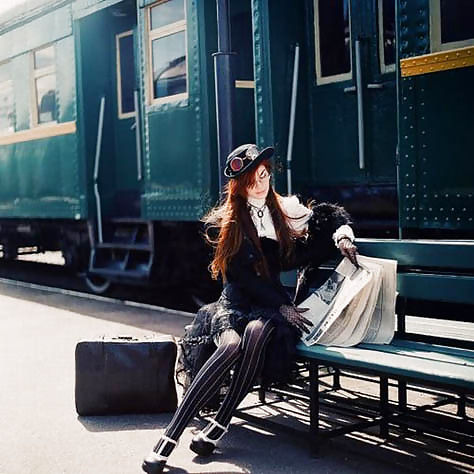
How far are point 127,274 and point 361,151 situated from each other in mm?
2983

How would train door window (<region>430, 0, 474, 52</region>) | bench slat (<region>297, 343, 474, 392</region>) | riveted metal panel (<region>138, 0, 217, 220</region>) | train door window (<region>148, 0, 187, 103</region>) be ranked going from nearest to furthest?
bench slat (<region>297, 343, 474, 392</region>) < train door window (<region>430, 0, 474, 52</region>) < riveted metal panel (<region>138, 0, 217, 220</region>) < train door window (<region>148, 0, 187, 103</region>)

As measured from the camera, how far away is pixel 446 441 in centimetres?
353

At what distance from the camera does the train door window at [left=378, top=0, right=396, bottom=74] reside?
6.03m

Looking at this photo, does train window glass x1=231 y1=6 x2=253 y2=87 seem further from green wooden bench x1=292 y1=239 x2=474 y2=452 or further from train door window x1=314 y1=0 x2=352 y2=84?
green wooden bench x1=292 y1=239 x2=474 y2=452

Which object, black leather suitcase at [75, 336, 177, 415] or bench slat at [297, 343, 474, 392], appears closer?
bench slat at [297, 343, 474, 392]

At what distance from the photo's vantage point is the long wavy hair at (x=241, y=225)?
12.4ft

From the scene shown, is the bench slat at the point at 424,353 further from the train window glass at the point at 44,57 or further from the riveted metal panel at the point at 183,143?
the train window glass at the point at 44,57

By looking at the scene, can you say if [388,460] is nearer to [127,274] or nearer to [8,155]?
[127,274]

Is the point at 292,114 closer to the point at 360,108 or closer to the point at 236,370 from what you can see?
the point at 360,108

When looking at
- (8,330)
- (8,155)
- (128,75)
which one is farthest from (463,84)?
(8,155)

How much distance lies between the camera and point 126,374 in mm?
4273

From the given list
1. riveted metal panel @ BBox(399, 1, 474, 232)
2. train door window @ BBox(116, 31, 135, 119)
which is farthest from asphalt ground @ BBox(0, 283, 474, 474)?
train door window @ BBox(116, 31, 135, 119)

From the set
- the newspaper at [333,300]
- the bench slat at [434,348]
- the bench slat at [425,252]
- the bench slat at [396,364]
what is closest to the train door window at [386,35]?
the bench slat at [425,252]

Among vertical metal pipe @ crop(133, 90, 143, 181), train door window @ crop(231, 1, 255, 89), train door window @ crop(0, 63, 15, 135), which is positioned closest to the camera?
train door window @ crop(231, 1, 255, 89)
